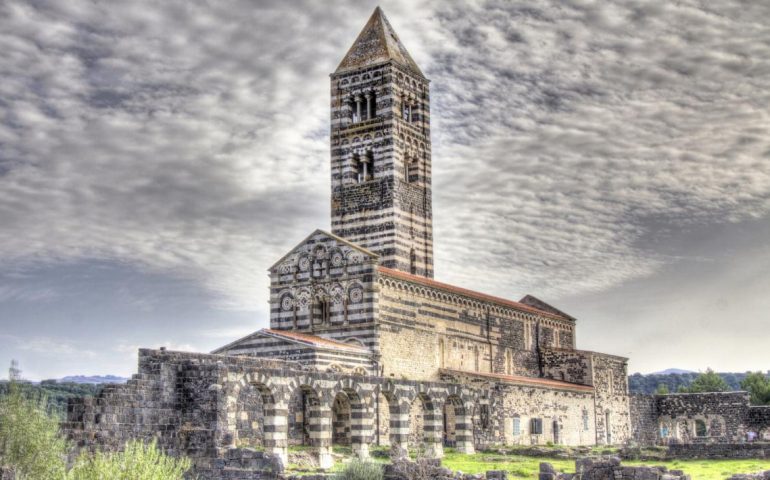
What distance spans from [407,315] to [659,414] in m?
24.3

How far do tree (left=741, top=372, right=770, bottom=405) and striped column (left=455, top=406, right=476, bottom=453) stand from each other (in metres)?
49.0

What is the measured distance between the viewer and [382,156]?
171 ft

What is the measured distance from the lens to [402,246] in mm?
51406

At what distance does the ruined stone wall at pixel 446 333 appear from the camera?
42438 mm

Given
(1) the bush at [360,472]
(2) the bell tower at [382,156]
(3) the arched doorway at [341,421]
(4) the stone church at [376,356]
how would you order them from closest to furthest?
1. (1) the bush at [360,472]
2. (4) the stone church at [376,356]
3. (3) the arched doorway at [341,421]
4. (2) the bell tower at [382,156]

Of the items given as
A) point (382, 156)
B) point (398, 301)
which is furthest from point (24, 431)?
point (382, 156)

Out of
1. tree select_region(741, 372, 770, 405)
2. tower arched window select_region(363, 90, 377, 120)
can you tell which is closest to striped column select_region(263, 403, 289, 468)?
tower arched window select_region(363, 90, 377, 120)

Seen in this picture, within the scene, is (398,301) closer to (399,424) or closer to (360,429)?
(399,424)

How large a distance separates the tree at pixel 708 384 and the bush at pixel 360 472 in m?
70.1

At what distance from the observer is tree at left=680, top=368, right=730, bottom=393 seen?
279ft

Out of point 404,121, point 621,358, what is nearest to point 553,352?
point 621,358

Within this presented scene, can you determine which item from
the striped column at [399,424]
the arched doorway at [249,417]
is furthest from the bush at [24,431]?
the striped column at [399,424]

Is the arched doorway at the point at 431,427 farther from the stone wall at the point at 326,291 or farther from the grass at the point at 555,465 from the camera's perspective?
the stone wall at the point at 326,291

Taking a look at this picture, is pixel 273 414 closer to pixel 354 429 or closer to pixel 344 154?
pixel 354 429
